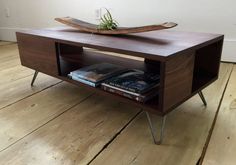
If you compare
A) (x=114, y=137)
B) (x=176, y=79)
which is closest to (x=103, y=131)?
(x=114, y=137)

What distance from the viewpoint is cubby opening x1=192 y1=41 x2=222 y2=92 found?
1.11 meters

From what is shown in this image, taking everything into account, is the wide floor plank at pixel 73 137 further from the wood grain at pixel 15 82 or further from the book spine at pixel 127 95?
the wood grain at pixel 15 82

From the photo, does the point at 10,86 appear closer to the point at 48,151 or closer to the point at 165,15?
the point at 48,151

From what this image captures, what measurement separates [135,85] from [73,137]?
0.34 meters

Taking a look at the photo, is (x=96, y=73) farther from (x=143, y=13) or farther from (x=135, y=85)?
(x=143, y=13)

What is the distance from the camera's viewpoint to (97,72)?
Answer: 118 cm

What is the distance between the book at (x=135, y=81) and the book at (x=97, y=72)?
0.04m

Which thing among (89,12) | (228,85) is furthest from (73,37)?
(89,12)

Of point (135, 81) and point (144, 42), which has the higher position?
point (144, 42)

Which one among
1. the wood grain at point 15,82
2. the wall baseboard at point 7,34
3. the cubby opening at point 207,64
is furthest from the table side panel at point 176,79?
the wall baseboard at point 7,34

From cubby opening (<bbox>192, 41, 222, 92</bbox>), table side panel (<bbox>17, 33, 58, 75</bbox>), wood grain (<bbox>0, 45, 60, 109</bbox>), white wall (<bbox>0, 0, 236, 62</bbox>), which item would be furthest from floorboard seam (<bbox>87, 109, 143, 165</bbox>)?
white wall (<bbox>0, 0, 236, 62</bbox>)

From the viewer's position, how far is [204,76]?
1.15 metres

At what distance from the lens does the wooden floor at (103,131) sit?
0.89 metres

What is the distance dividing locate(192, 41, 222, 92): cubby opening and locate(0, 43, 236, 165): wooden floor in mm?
174
